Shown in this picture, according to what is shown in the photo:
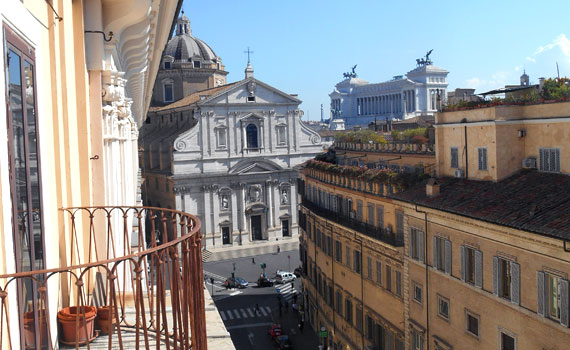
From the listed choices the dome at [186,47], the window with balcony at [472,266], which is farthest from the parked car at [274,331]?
the dome at [186,47]

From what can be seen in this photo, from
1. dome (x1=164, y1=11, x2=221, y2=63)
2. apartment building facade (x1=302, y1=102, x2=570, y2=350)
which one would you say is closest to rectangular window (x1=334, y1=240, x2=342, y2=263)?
apartment building facade (x1=302, y1=102, x2=570, y2=350)

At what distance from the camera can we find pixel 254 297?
42469 millimetres

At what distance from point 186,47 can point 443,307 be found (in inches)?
2264

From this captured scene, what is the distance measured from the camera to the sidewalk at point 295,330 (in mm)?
32906

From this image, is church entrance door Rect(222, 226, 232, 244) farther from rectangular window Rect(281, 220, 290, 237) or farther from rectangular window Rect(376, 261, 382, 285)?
rectangular window Rect(376, 261, 382, 285)

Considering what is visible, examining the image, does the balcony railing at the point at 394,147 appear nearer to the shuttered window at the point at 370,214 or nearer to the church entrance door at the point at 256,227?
the shuttered window at the point at 370,214

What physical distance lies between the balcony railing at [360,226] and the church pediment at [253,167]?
23.4 metres

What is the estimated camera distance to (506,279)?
16.4 meters

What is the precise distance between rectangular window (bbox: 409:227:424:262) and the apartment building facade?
3 centimetres

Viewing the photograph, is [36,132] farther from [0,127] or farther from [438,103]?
[438,103]

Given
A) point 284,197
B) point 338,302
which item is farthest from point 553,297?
point 284,197

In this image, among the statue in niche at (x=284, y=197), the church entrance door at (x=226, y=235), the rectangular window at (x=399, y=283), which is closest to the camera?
the rectangular window at (x=399, y=283)

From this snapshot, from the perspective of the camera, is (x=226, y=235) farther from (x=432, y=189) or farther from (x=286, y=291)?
(x=432, y=189)

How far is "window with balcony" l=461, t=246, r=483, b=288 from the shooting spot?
57.2 ft
